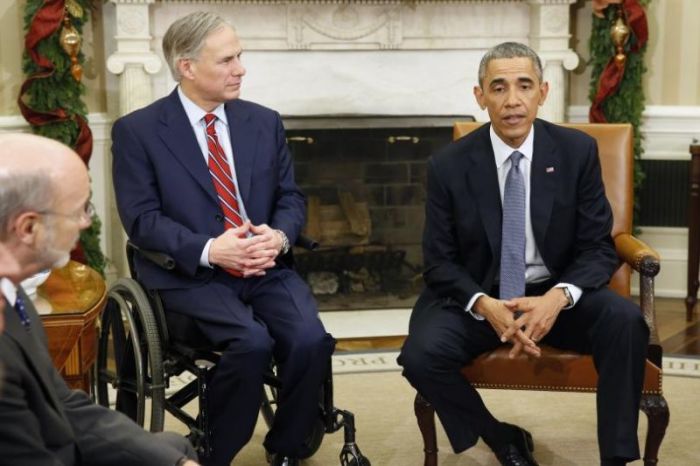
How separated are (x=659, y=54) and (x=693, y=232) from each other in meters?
0.97

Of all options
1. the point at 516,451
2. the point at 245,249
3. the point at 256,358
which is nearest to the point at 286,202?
A: the point at 245,249

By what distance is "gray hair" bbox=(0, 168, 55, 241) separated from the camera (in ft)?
6.03

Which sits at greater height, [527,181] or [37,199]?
[37,199]

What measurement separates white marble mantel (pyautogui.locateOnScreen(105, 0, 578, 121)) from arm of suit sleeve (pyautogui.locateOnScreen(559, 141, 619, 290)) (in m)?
2.30

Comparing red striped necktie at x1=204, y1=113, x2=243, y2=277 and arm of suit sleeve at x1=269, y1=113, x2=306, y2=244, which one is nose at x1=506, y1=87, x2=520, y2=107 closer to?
arm of suit sleeve at x1=269, y1=113, x2=306, y2=244

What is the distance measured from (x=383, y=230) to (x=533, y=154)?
8.05 feet

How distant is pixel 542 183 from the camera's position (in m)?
3.55

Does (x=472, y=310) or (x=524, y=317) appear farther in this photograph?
(x=472, y=310)

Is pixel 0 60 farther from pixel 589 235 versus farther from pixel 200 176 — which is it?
pixel 589 235

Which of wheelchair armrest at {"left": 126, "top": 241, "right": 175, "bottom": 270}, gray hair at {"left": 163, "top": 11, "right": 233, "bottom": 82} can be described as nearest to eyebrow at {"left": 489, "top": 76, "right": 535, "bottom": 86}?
gray hair at {"left": 163, "top": 11, "right": 233, "bottom": 82}

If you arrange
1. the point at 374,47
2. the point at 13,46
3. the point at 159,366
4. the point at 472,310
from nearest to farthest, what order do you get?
the point at 159,366, the point at 472,310, the point at 13,46, the point at 374,47

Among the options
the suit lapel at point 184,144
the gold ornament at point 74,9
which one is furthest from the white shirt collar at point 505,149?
the gold ornament at point 74,9

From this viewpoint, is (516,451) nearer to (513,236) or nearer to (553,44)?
(513,236)

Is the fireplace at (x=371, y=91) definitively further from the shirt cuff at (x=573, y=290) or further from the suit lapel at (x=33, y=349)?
the suit lapel at (x=33, y=349)
